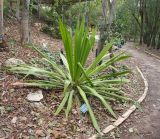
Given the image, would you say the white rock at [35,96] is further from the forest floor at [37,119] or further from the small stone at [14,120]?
the small stone at [14,120]

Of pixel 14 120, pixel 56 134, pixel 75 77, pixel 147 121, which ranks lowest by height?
pixel 147 121

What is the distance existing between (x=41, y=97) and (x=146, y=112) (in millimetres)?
2006

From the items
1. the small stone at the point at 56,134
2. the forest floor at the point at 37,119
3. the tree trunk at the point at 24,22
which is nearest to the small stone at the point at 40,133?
the forest floor at the point at 37,119

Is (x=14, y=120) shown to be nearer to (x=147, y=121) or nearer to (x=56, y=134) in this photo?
(x=56, y=134)

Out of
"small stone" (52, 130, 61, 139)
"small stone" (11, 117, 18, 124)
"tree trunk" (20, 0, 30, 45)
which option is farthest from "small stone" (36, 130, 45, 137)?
"tree trunk" (20, 0, 30, 45)

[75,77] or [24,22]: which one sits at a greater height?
[24,22]

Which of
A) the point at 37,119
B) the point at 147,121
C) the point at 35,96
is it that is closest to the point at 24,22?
the point at 35,96

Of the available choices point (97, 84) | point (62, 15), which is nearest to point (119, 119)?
point (97, 84)

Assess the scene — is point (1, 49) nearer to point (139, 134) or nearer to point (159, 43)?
point (139, 134)

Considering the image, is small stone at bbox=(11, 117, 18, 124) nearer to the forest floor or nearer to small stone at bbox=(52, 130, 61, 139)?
the forest floor

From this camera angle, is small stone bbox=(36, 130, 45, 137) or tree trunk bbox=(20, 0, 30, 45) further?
tree trunk bbox=(20, 0, 30, 45)

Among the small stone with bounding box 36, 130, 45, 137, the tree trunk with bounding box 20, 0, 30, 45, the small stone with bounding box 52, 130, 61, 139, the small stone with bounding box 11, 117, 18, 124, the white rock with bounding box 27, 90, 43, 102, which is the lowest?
the small stone with bounding box 52, 130, 61, 139

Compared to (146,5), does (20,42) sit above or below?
below

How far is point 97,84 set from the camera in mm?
4812
